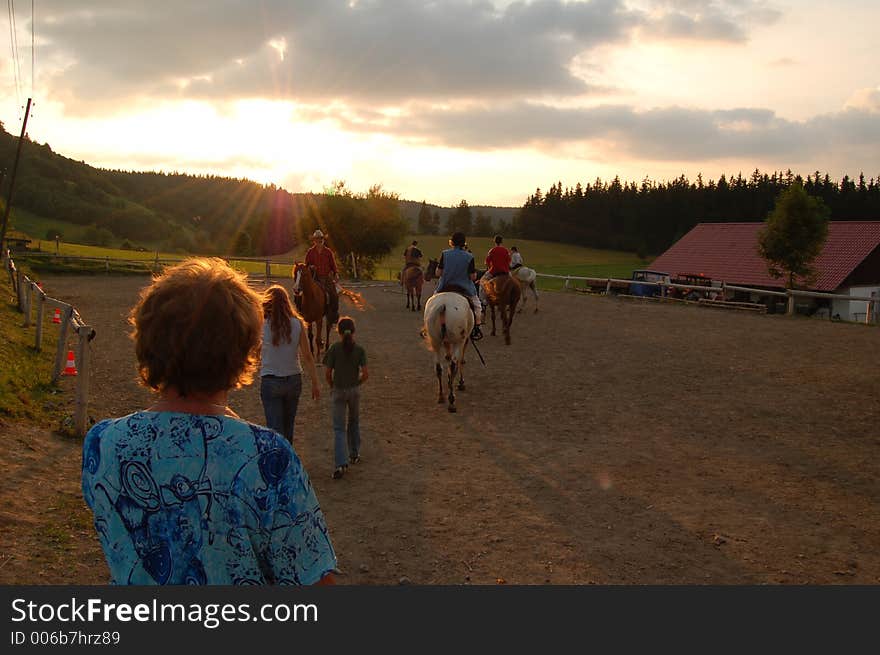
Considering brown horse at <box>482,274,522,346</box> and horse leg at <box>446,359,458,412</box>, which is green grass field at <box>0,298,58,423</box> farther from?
brown horse at <box>482,274,522,346</box>

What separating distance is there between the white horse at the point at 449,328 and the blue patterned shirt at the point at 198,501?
994 centimetres

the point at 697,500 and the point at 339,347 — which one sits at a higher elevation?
the point at 339,347

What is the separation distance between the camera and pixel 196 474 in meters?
1.98

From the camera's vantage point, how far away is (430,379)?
47.9 ft

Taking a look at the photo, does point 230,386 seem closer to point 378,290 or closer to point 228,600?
point 228,600

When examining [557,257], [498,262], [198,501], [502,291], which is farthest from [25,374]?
[557,257]

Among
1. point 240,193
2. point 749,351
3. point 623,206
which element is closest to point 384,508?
point 749,351

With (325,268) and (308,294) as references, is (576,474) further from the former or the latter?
(325,268)

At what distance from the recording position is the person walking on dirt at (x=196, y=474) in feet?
6.53

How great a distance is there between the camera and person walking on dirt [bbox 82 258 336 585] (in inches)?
78.3

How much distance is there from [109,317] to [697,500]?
69.1ft

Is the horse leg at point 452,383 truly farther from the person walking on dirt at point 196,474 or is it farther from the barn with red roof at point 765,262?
the barn with red roof at point 765,262

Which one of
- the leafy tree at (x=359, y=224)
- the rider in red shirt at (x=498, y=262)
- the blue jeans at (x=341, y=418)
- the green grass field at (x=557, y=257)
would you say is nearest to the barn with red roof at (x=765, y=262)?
the green grass field at (x=557, y=257)

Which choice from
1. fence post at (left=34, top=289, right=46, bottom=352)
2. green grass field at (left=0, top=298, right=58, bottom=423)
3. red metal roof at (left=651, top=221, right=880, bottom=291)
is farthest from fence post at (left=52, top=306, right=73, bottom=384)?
red metal roof at (left=651, top=221, right=880, bottom=291)
